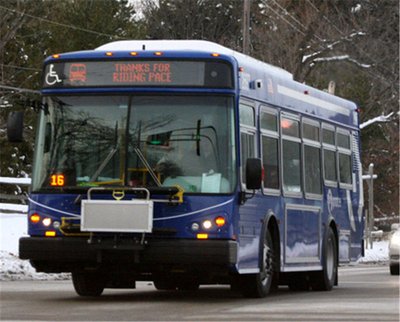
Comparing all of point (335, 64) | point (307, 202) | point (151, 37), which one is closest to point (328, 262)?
point (307, 202)

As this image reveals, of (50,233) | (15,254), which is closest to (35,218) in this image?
(50,233)

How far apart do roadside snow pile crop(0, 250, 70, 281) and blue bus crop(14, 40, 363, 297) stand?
6.21m

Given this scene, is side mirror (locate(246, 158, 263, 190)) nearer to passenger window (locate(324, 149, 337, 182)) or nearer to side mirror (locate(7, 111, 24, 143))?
A: side mirror (locate(7, 111, 24, 143))

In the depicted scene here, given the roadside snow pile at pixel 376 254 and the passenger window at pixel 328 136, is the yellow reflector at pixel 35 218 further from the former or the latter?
the roadside snow pile at pixel 376 254

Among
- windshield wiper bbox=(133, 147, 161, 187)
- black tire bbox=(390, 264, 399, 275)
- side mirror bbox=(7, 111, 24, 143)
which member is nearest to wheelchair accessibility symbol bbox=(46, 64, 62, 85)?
side mirror bbox=(7, 111, 24, 143)

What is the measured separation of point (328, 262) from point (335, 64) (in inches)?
1117

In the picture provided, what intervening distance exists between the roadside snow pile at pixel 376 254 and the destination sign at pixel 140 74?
2257cm

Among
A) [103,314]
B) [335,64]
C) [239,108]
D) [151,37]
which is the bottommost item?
[103,314]

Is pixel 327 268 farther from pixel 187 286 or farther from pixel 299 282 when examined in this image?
pixel 187 286

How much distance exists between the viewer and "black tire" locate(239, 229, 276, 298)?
19.1 m

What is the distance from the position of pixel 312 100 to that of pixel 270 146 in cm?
277

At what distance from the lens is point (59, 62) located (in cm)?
1856

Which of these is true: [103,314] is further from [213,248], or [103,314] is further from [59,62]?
[59,62]

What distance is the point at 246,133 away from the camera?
18.6m
